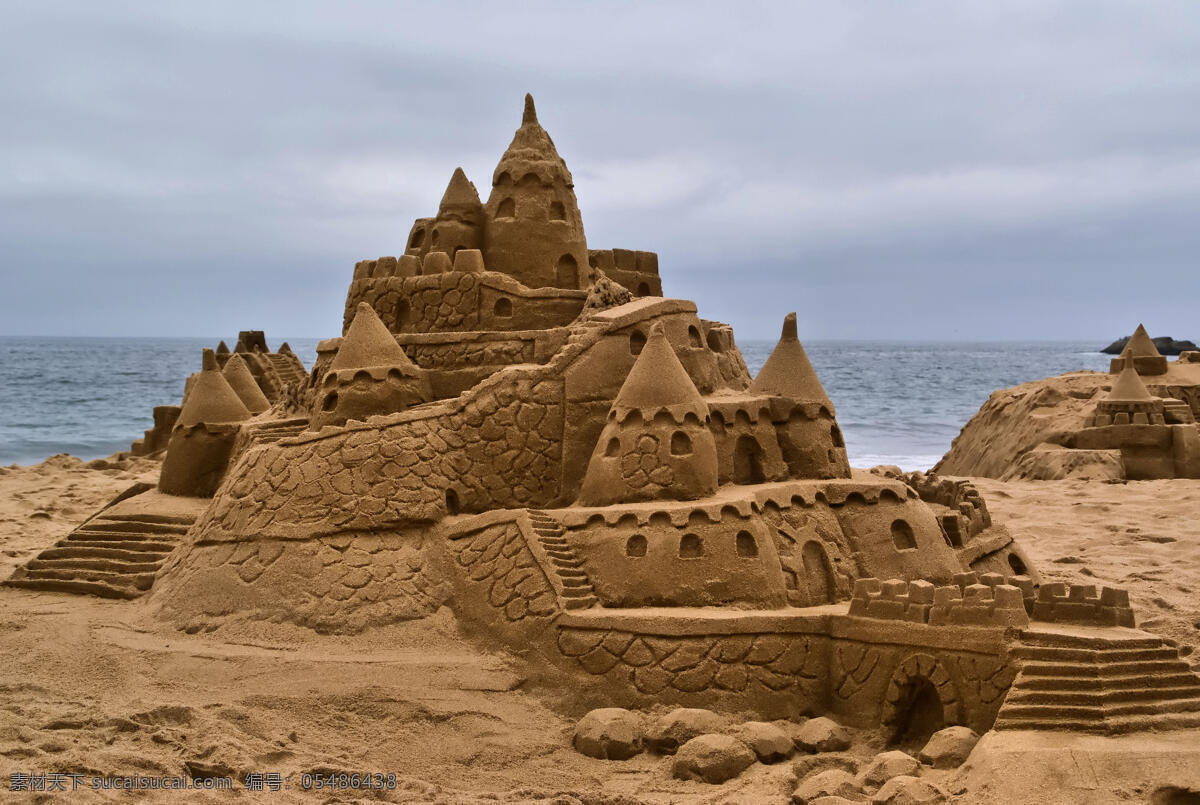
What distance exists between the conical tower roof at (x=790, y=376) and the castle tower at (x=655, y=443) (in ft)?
5.22

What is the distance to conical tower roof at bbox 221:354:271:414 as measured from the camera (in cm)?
1953

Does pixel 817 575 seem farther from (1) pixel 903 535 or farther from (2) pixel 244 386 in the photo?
(2) pixel 244 386

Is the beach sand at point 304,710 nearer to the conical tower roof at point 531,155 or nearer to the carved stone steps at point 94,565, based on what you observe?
the carved stone steps at point 94,565

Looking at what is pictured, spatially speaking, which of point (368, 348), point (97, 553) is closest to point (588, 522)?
point (368, 348)

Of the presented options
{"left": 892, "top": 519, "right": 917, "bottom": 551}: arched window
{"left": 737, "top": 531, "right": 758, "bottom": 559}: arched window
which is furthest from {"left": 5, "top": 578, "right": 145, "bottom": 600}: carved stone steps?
{"left": 892, "top": 519, "right": 917, "bottom": 551}: arched window

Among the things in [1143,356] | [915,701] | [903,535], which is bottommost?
[915,701]

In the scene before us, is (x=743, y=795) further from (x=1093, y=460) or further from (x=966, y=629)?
(x=1093, y=460)

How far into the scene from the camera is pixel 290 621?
13.7 meters

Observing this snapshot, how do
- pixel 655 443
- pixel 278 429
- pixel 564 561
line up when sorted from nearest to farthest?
pixel 564 561 → pixel 655 443 → pixel 278 429

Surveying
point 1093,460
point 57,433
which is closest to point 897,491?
point 1093,460

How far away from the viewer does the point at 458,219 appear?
57.6 ft

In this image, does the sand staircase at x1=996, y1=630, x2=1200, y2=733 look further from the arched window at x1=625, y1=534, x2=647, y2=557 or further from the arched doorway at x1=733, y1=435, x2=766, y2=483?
the arched doorway at x1=733, y1=435, x2=766, y2=483

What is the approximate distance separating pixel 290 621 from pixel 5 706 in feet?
10.0

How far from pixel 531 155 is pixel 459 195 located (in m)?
Result: 1.09
